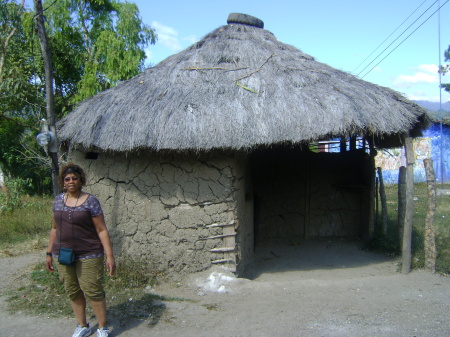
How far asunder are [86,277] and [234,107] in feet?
9.07

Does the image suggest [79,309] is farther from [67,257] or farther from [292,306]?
[292,306]

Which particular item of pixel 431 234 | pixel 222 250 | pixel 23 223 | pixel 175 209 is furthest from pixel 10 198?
pixel 431 234

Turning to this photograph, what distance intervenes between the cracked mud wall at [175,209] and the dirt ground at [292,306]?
0.32m

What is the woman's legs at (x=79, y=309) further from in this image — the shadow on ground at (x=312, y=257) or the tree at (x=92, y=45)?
the tree at (x=92, y=45)

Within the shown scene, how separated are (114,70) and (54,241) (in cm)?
876

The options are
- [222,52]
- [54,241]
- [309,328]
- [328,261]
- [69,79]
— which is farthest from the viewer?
[69,79]

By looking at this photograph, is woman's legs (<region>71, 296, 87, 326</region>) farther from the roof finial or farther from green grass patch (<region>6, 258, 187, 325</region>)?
the roof finial

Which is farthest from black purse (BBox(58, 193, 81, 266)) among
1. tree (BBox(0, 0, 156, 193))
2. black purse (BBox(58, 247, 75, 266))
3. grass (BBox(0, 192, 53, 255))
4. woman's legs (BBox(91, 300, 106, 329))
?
tree (BBox(0, 0, 156, 193))

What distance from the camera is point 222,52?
21.3 ft

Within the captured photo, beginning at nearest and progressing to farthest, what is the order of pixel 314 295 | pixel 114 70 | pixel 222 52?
pixel 314 295 < pixel 222 52 < pixel 114 70

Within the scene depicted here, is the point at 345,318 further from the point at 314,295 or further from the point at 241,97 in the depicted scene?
the point at 241,97

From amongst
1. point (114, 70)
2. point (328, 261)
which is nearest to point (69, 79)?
point (114, 70)

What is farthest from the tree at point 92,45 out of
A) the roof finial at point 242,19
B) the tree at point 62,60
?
the roof finial at point 242,19

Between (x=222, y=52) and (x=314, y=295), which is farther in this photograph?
(x=222, y=52)
